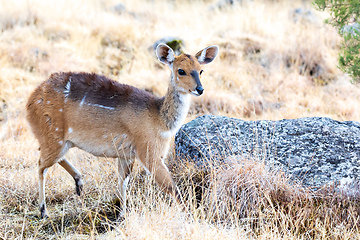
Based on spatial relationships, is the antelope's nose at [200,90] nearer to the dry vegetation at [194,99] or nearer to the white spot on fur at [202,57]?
the white spot on fur at [202,57]

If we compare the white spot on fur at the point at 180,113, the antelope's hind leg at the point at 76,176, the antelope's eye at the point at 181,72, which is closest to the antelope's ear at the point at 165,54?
the antelope's eye at the point at 181,72

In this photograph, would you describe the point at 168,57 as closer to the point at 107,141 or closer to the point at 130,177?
the point at 107,141

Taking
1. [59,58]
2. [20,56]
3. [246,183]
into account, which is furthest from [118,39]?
[246,183]

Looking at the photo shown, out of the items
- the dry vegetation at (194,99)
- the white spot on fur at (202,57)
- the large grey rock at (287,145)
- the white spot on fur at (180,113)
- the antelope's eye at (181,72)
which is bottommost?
the dry vegetation at (194,99)

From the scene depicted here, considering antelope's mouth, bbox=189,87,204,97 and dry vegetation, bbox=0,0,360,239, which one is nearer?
dry vegetation, bbox=0,0,360,239

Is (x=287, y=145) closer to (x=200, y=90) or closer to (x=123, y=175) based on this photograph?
(x=200, y=90)

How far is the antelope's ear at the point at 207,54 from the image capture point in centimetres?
499

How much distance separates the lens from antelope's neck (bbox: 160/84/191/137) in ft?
15.1

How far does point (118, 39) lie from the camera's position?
1202cm

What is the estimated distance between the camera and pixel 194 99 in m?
9.16

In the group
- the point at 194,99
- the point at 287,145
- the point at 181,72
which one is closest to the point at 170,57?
the point at 181,72

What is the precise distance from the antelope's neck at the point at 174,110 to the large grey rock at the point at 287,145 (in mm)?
600

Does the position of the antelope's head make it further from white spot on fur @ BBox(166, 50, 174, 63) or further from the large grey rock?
the large grey rock

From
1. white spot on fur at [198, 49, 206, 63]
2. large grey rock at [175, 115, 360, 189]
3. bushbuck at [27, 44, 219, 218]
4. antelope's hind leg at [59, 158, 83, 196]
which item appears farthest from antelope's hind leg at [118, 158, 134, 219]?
white spot on fur at [198, 49, 206, 63]
